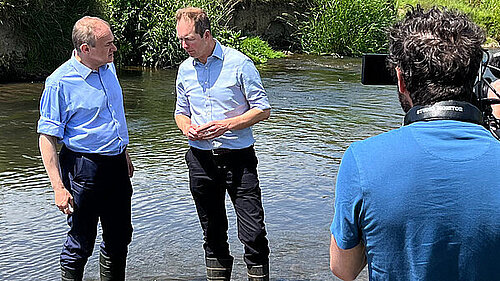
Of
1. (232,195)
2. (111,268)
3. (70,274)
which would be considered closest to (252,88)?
(232,195)

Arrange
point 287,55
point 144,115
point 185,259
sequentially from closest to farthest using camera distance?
point 185,259
point 144,115
point 287,55

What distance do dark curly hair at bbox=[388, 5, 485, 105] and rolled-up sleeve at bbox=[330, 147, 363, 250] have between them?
10.6 inches

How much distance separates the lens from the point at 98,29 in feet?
14.2

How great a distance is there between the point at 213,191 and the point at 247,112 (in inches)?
21.5

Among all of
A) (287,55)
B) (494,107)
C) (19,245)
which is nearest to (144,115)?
(19,245)

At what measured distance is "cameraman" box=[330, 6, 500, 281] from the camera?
200 cm

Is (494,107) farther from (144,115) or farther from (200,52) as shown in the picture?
(144,115)

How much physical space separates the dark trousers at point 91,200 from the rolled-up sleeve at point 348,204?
246 centimetres

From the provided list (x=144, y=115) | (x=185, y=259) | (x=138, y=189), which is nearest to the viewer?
(x=185, y=259)

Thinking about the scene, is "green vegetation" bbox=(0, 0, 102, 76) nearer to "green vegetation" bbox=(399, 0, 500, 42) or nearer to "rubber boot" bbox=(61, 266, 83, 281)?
"rubber boot" bbox=(61, 266, 83, 281)

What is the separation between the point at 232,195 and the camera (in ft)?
14.9

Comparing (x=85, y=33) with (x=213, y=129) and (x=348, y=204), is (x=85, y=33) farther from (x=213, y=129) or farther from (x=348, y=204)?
(x=348, y=204)

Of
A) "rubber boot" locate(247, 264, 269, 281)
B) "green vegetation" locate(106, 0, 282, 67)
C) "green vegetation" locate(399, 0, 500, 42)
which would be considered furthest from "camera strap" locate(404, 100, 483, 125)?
"green vegetation" locate(399, 0, 500, 42)

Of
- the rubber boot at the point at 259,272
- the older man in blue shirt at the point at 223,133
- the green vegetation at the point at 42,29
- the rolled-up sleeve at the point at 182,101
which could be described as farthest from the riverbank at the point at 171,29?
the rubber boot at the point at 259,272
